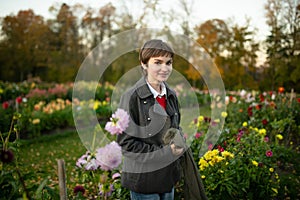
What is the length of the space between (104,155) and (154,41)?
865 millimetres

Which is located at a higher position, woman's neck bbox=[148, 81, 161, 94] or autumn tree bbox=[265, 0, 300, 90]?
autumn tree bbox=[265, 0, 300, 90]

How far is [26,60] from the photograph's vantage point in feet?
61.5

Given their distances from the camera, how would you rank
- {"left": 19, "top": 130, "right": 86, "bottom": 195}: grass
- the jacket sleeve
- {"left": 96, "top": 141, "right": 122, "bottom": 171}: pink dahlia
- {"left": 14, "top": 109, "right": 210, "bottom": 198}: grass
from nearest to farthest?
1. {"left": 96, "top": 141, "right": 122, "bottom": 171}: pink dahlia
2. the jacket sleeve
3. {"left": 14, "top": 109, "right": 210, "bottom": 198}: grass
4. {"left": 19, "top": 130, "right": 86, "bottom": 195}: grass

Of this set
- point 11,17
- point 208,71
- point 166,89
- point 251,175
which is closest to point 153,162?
point 166,89

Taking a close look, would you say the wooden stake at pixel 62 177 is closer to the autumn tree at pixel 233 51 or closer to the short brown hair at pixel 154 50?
the short brown hair at pixel 154 50

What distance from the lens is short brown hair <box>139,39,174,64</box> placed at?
1632mm

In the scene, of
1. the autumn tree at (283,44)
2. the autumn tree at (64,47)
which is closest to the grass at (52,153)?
the autumn tree at (283,44)

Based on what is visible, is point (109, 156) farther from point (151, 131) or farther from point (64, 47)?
point (64, 47)

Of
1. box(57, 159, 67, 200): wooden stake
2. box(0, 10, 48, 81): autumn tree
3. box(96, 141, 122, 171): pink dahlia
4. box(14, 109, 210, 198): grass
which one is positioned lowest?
box(14, 109, 210, 198): grass

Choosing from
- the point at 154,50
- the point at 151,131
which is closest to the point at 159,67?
the point at 154,50

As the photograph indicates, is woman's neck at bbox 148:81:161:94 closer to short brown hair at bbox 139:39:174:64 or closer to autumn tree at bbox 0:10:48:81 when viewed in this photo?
short brown hair at bbox 139:39:174:64

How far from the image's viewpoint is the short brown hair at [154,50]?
1632 millimetres

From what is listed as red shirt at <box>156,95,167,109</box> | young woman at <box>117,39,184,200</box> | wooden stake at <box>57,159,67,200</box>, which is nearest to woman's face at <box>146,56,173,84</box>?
young woman at <box>117,39,184,200</box>

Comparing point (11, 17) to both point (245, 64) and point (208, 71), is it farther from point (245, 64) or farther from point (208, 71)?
point (208, 71)
